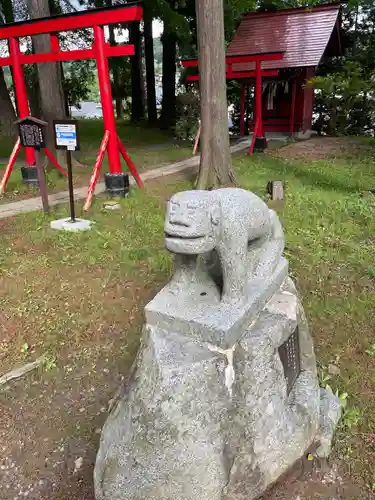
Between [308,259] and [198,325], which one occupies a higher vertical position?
[198,325]

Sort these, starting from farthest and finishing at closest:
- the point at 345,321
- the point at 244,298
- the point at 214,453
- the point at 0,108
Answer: the point at 0,108 < the point at 345,321 < the point at 244,298 < the point at 214,453

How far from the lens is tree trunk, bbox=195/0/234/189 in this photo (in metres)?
6.96

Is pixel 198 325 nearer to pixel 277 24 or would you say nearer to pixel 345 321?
pixel 345 321

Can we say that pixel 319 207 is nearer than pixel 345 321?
No

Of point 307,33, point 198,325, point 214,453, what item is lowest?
point 214,453

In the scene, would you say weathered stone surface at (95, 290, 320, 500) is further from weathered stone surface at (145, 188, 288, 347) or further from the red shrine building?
the red shrine building

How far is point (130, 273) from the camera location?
4.84 m

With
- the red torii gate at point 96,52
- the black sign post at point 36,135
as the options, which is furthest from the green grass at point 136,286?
the red torii gate at point 96,52

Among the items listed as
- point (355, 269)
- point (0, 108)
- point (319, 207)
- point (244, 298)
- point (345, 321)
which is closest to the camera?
point (244, 298)

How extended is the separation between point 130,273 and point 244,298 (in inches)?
104

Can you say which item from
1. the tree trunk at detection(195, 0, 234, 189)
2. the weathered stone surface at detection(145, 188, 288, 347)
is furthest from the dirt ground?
the weathered stone surface at detection(145, 188, 288, 347)

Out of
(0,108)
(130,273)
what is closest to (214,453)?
(130,273)

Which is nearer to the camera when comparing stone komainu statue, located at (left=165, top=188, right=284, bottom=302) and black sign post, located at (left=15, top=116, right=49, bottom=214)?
stone komainu statue, located at (left=165, top=188, right=284, bottom=302)

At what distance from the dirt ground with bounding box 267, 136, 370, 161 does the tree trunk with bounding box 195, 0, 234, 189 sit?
4.00 m
